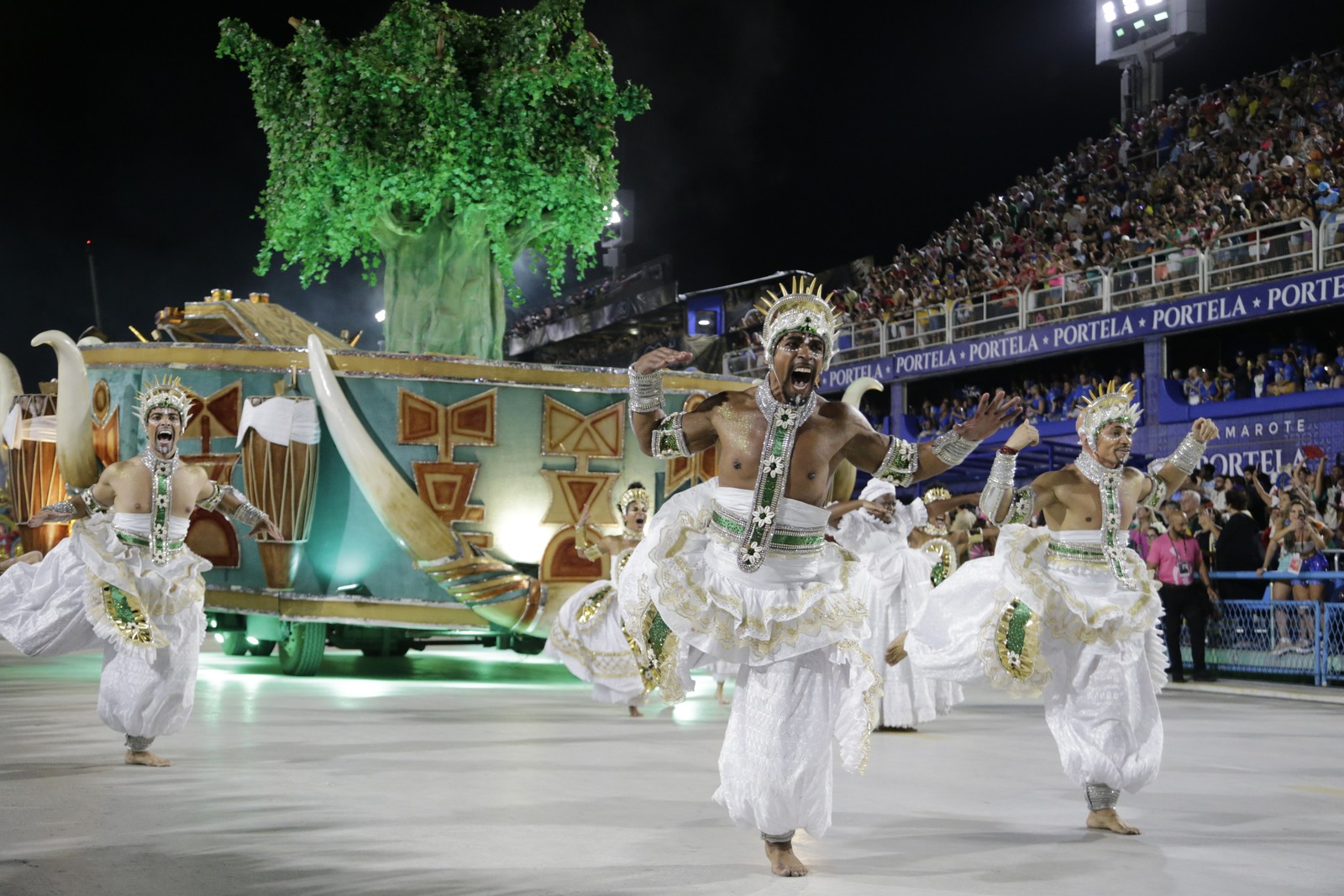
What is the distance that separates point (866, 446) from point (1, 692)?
30.6ft

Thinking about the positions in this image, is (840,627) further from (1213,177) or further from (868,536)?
(1213,177)

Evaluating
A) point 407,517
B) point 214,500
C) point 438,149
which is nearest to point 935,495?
point 407,517

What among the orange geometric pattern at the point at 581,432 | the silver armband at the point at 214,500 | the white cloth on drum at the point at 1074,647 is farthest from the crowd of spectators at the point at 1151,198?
the silver armband at the point at 214,500

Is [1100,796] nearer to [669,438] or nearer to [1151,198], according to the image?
[669,438]

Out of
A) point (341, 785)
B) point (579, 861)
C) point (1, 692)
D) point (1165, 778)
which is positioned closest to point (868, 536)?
point (1165, 778)

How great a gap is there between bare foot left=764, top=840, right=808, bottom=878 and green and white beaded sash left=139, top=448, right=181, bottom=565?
15.1 feet

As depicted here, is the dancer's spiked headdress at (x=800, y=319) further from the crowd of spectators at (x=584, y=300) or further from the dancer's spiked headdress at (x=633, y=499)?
the crowd of spectators at (x=584, y=300)

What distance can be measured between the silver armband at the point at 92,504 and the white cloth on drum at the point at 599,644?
3792mm

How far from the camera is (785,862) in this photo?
5.35m

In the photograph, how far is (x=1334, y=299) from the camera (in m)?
18.5

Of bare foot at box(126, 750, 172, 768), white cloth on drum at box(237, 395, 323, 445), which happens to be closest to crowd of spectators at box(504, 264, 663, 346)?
white cloth on drum at box(237, 395, 323, 445)

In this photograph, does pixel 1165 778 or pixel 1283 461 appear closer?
pixel 1165 778

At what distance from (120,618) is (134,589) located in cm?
18

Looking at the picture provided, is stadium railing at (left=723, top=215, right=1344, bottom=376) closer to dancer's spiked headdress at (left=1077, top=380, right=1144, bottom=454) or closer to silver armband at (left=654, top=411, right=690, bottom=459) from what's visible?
dancer's spiked headdress at (left=1077, top=380, right=1144, bottom=454)
